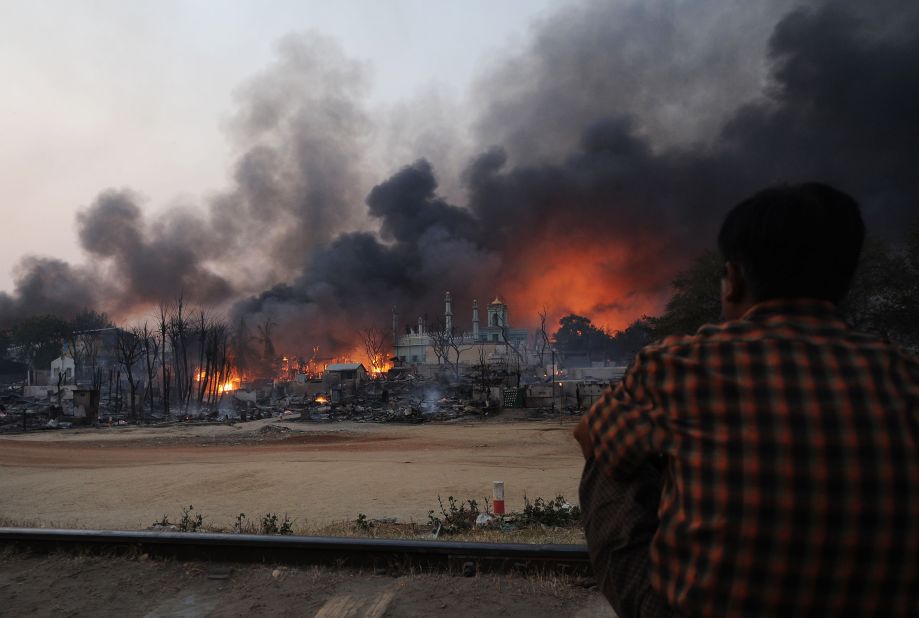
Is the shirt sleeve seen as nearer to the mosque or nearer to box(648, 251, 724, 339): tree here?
box(648, 251, 724, 339): tree

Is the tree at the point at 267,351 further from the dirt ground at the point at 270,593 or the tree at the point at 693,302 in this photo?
the dirt ground at the point at 270,593

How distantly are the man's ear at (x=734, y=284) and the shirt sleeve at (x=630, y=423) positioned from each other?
0.29 metres

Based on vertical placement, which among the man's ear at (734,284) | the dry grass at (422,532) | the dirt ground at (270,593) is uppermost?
the man's ear at (734,284)

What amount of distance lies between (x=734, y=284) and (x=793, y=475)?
498mm

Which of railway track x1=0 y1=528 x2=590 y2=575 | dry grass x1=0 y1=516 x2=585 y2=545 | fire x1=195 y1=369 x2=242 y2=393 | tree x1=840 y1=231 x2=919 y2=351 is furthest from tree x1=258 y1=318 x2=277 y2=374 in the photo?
railway track x1=0 y1=528 x2=590 y2=575

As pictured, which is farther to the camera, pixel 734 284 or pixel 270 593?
pixel 270 593

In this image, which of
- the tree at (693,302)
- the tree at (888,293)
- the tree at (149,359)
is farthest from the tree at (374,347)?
the tree at (888,293)

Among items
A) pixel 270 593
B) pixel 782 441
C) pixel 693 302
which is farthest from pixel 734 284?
pixel 693 302

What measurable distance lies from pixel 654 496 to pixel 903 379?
60 cm

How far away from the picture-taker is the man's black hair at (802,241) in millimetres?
1406

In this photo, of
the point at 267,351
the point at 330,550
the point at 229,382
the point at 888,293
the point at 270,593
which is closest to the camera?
the point at 270,593

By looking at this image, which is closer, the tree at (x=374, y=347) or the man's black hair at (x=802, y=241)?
the man's black hair at (x=802, y=241)

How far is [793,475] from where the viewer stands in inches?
47.4

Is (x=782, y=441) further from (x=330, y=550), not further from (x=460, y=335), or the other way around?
(x=460, y=335)
